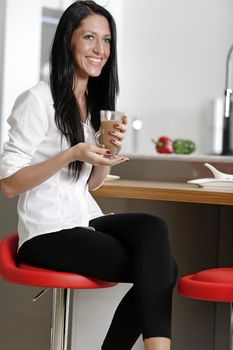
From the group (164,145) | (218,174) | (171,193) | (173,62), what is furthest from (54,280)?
(173,62)

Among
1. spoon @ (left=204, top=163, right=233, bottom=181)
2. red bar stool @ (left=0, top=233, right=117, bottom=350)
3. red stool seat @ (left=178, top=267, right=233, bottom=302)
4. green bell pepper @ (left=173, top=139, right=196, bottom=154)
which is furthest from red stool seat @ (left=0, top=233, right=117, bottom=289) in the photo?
green bell pepper @ (left=173, top=139, right=196, bottom=154)

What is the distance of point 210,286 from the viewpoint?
1.86 metres

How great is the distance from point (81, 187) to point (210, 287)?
0.47 metres

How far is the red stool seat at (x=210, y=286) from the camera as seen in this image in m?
1.85

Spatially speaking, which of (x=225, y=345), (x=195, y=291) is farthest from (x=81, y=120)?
(x=225, y=345)

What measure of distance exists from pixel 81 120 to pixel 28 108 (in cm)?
21

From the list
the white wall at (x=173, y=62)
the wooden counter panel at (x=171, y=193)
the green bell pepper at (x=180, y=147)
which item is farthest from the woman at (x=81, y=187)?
the white wall at (x=173, y=62)

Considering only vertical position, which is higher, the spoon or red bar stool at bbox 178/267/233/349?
the spoon

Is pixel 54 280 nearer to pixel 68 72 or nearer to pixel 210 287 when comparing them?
pixel 210 287

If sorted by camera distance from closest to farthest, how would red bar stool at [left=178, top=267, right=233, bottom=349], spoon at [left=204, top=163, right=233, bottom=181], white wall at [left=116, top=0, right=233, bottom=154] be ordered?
1. red bar stool at [left=178, top=267, right=233, bottom=349]
2. spoon at [left=204, top=163, right=233, bottom=181]
3. white wall at [left=116, top=0, right=233, bottom=154]

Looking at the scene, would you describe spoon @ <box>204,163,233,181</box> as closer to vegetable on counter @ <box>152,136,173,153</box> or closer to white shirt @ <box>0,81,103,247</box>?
white shirt @ <box>0,81,103,247</box>

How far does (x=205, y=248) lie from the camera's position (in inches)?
109

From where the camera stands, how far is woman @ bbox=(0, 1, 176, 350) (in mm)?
1897

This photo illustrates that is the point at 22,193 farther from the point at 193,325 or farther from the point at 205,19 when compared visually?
the point at 205,19
